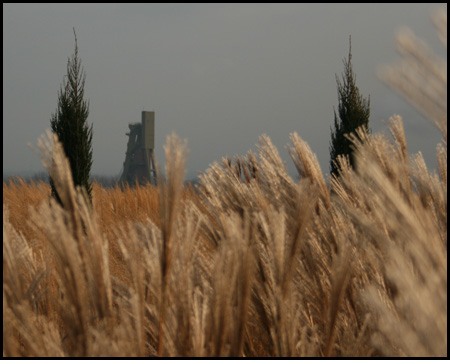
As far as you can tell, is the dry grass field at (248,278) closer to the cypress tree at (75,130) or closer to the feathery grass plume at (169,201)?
the feathery grass plume at (169,201)

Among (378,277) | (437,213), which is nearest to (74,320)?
(378,277)

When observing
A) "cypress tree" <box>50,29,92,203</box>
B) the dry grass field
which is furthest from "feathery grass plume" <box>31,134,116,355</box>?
"cypress tree" <box>50,29,92,203</box>

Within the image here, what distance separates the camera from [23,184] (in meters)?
9.36

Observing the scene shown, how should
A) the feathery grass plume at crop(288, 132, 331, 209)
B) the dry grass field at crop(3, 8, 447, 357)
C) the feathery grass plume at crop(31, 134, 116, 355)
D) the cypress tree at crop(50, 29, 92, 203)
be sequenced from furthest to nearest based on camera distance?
1. the cypress tree at crop(50, 29, 92, 203)
2. the feathery grass plume at crop(288, 132, 331, 209)
3. the feathery grass plume at crop(31, 134, 116, 355)
4. the dry grass field at crop(3, 8, 447, 357)

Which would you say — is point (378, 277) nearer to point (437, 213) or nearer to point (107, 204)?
point (437, 213)

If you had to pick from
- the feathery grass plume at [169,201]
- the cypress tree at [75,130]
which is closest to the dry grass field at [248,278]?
the feathery grass plume at [169,201]

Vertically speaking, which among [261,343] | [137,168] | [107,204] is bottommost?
[261,343]

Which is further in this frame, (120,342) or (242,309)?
(242,309)

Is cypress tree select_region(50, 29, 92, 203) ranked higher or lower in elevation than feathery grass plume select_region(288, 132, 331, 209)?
higher

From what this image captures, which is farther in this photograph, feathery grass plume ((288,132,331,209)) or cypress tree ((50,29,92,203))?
cypress tree ((50,29,92,203))

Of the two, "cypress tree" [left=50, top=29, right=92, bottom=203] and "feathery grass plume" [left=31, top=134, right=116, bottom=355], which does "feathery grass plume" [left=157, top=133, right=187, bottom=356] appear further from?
"cypress tree" [left=50, top=29, right=92, bottom=203]

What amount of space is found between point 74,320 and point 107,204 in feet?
20.5

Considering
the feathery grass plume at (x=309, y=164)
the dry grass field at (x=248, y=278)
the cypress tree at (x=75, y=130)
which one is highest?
the cypress tree at (x=75, y=130)

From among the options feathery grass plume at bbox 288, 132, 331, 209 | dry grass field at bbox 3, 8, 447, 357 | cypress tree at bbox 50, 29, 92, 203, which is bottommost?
dry grass field at bbox 3, 8, 447, 357
